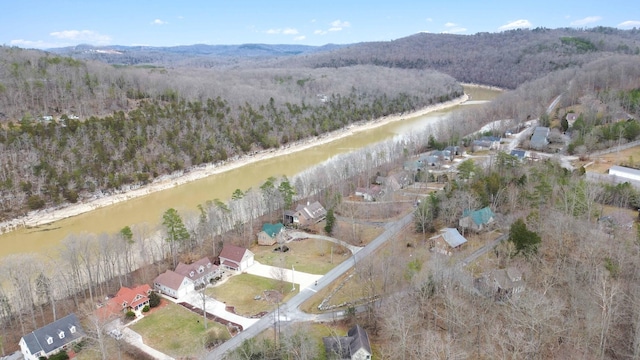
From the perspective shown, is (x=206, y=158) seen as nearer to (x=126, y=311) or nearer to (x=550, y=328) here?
(x=126, y=311)

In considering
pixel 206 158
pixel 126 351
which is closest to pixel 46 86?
pixel 206 158

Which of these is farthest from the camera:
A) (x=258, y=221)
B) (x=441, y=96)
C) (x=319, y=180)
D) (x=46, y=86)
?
(x=441, y=96)

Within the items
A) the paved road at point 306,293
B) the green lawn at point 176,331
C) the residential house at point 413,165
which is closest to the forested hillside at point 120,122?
the residential house at point 413,165

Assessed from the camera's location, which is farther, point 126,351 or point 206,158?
point 206,158

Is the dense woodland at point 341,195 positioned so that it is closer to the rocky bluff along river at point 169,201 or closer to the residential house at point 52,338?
the residential house at point 52,338

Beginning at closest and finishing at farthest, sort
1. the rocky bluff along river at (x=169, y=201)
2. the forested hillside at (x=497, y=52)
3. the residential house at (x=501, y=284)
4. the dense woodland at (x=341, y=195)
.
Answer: the dense woodland at (x=341, y=195) → the residential house at (x=501, y=284) → the rocky bluff along river at (x=169, y=201) → the forested hillside at (x=497, y=52)

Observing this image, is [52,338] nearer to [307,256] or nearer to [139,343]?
[139,343]
